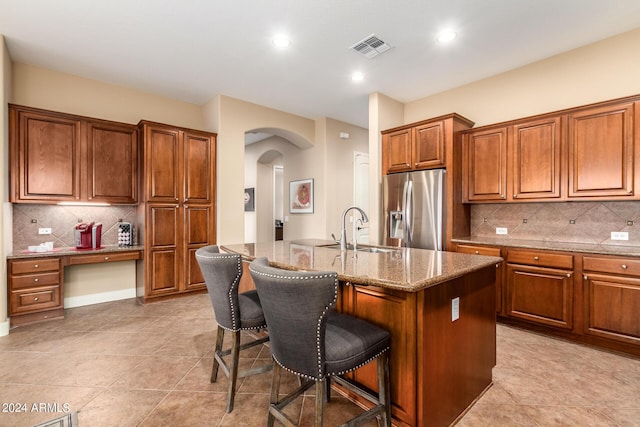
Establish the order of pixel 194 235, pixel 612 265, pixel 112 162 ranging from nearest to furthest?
pixel 612 265
pixel 112 162
pixel 194 235

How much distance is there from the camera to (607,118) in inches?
109

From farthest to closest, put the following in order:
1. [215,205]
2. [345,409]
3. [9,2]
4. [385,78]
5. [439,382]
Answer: [215,205] < [385,78] < [9,2] < [345,409] < [439,382]

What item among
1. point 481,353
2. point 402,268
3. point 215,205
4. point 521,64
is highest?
point 521,64

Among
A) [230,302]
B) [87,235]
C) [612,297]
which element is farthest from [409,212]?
[87,235]

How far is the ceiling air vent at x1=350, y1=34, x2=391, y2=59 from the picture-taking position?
3.06 metres

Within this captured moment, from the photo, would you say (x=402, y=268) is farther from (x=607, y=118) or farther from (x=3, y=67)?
(x=3, y=67)

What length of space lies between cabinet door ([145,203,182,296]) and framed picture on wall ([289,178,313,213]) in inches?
95.2

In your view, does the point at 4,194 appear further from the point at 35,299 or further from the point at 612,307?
the point at 612,307

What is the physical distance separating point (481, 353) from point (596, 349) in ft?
5.29

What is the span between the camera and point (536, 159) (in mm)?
3199

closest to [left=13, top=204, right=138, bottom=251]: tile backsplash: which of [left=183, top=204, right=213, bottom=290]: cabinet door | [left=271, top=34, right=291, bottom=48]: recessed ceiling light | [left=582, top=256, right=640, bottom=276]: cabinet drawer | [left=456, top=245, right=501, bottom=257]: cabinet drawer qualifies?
[left=183, top=204, right=213, bottom=290]: cabinet door

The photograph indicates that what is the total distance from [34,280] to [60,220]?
0.89m

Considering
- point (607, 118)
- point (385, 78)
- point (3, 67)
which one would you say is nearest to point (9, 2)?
point (3, 67)

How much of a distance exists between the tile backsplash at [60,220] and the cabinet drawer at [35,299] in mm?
693
